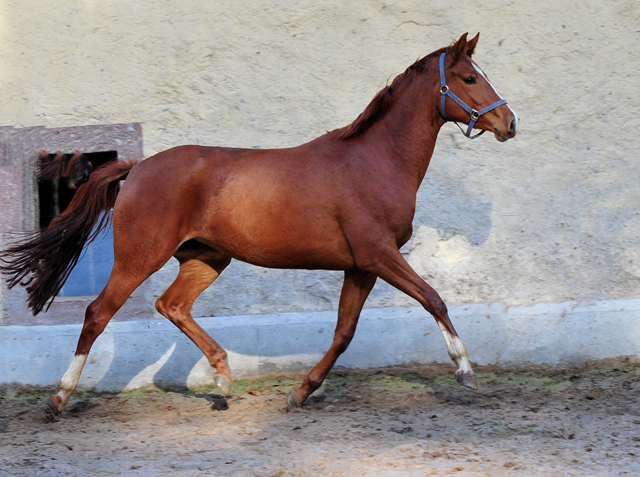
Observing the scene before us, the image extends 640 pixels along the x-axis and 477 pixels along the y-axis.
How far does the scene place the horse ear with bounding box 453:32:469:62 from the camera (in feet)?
12.3

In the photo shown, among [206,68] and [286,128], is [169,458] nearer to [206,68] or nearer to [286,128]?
[286,128]

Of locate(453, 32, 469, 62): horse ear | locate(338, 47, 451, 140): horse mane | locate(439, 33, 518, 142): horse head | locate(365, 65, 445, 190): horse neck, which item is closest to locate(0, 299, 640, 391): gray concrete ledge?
locate(365, 65, 445, 190): horse neck

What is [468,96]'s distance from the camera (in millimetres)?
3791

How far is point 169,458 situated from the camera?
3.38 m

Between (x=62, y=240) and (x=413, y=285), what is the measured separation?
2212mm

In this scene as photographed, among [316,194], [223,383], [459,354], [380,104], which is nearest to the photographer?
[459,354]

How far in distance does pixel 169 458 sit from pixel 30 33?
337cm

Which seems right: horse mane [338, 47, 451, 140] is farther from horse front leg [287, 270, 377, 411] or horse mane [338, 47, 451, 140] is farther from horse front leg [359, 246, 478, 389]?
horse front leg [287, 270, 377, 411]

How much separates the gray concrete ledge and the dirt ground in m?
0.12

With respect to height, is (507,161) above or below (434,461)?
above

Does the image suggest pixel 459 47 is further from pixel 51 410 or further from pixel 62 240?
pixel 51 410

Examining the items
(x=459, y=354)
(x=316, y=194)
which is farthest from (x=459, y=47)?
(x=459, y=354)

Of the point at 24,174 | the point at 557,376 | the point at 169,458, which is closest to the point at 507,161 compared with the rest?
the point at 557,376

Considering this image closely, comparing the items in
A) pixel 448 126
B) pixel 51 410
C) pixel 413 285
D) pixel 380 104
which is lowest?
pixel 51 410
